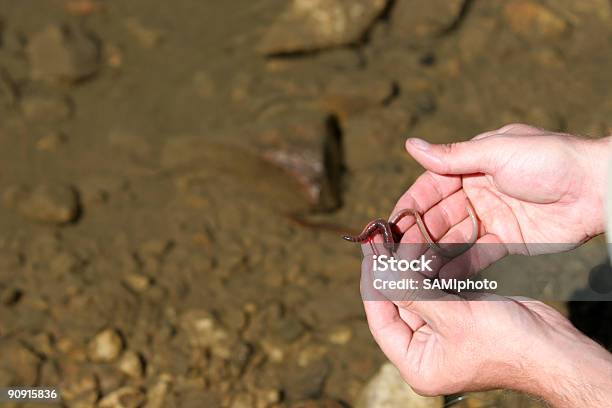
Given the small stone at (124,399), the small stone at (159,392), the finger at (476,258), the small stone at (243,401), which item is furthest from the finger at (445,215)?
the small stone at (124,399)

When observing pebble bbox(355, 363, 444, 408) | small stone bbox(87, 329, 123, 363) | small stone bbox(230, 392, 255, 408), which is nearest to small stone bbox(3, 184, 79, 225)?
small stone bbox(87, 329, 123, 363)

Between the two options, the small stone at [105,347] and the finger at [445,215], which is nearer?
the finger at [445,215]

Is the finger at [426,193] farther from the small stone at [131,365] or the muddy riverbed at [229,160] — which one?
the small stone at [131,365]

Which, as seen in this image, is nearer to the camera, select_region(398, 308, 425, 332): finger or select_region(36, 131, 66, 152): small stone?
select_region(398, 308, 425, 332): finger

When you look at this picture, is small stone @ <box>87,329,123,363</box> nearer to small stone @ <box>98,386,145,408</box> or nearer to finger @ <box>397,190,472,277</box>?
small stone @ <box>98,386,145,408</box>

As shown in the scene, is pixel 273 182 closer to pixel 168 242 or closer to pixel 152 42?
pixel 168 242

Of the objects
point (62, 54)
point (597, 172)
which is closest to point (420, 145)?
point (597, 172)

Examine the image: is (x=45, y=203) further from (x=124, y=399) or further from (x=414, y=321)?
(x=414, y=321)
